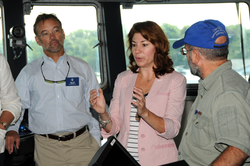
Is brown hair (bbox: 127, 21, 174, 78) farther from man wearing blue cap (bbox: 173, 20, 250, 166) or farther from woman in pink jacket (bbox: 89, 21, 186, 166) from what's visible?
man wearing blue cap (bbox: 173, 20, 250, 166)

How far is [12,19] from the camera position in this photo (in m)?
3.79

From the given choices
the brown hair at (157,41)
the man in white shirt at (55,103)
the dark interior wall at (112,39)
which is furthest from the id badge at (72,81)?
the dark interior wall at (112,39)

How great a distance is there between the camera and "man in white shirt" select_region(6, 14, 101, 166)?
2271 mm

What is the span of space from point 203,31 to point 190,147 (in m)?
0.63

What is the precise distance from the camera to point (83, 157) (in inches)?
92.7

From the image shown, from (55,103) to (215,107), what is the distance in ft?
5.00

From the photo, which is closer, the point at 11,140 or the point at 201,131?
the point at 201,131

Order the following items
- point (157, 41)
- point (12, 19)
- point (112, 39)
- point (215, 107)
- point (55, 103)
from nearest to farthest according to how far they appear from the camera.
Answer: point (215, 107) → point (157, 41) → point (55, 103) → point (12, 19) → point (112, 39)

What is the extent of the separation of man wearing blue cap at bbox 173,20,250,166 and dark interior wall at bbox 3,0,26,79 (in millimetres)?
3046

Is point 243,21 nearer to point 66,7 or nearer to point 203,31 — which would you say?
point 66,7

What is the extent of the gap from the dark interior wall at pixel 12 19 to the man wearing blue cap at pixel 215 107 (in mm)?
3046

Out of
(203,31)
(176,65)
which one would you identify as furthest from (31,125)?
(176,65)

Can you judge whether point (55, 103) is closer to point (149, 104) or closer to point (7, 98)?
point (7, 98)

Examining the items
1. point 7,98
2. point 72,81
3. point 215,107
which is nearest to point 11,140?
point 7,98
